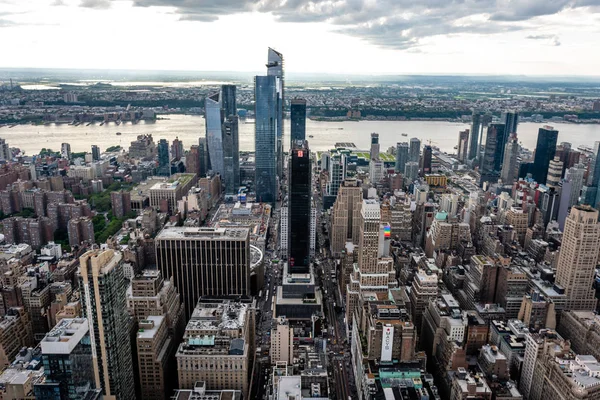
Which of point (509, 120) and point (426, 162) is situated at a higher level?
point (509, 120)

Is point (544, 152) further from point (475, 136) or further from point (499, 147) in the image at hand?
point (475, 136)

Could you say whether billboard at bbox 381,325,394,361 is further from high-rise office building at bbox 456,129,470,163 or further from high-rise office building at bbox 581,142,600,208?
high-rise office building at bbox 456,129,470,163

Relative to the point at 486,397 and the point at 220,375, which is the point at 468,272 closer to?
the point at 486,397

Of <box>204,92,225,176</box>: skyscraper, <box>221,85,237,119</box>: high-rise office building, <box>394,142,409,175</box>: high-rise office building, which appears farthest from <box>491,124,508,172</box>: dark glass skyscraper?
<box>204,92,225,176</box>: skyscraper

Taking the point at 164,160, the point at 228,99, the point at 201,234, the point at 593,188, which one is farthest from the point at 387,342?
the point at 228,99

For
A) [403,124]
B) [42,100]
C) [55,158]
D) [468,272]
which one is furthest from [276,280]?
[42,100]

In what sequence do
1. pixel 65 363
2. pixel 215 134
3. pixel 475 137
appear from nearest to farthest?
pixel 65 363, pixel 215 134, pixel 475 137

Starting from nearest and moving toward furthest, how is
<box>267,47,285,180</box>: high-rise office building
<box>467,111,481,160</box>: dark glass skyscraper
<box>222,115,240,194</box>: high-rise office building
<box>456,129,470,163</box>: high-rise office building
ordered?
<box>222,115,240,194</box>: high-rise office building, <box>267,47,285,180</box>: high-rise office building, <box>467,111,481,160</box>: dark glass skyscraper, <box>456,129,470,163</box>: high-rise office building
